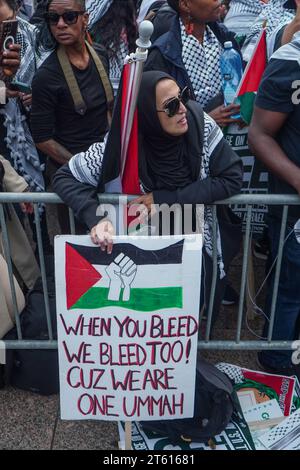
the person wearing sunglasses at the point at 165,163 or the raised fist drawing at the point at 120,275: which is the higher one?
the person wearing sunglasses at the point at 165,163

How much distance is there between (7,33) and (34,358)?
6.05 ft

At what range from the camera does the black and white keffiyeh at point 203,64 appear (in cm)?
368

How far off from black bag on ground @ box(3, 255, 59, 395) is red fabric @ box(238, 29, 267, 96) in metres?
1.55

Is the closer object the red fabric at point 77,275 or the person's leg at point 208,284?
the red fabric at point 77,275

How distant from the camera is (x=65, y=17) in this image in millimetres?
3637

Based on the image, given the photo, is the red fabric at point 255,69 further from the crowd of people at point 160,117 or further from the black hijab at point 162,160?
the black hijab at point 162,160

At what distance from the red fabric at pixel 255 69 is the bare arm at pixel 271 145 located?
0.46 m

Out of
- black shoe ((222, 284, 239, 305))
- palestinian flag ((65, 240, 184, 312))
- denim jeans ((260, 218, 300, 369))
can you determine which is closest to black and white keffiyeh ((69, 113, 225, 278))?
palestinian flag ((65, 240, 184, 312))

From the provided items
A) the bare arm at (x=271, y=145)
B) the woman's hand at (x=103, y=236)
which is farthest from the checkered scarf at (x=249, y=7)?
the woman's hand at (x=103, y=236)

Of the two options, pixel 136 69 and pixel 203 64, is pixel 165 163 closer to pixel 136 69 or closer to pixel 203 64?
pixel 136 69

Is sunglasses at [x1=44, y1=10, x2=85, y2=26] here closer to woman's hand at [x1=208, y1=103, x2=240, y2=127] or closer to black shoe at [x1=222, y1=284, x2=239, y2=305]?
woman's hand at [x1=208, y1=103, x2=240, y2=127]

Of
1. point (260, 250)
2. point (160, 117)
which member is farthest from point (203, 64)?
point (260, 250)

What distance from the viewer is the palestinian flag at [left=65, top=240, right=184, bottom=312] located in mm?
2750
